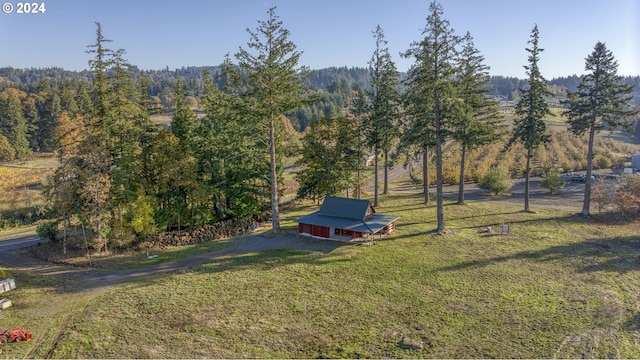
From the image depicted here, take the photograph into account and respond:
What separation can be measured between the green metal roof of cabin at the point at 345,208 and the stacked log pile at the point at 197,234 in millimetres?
7232

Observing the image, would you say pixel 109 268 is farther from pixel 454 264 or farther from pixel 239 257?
pixel 454 264

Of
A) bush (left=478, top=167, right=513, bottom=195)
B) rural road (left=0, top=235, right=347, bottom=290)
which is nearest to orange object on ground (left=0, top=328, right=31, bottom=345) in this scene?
rural road (left=0, top=235, right=347, bottom=290)

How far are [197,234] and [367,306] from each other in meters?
18.0

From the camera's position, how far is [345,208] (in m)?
31.0

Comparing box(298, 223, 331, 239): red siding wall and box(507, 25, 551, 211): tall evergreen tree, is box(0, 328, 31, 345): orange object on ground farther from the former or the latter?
box(507, 25, 551, 211): tall evergreen tree

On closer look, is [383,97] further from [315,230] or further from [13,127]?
[13,127]

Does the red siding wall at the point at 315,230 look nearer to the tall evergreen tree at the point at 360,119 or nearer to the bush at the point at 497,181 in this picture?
the tall evergreen tree at the point at 360,119

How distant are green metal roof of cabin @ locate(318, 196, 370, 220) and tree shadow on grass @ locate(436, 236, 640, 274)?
8483 millimetres

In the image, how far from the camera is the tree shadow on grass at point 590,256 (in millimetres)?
23688

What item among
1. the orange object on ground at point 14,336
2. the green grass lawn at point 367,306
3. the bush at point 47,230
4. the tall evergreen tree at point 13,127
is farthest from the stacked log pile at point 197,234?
the tall evergreen tree at point 13,127

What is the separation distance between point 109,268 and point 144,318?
343 inches

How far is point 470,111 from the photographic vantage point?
29.4m

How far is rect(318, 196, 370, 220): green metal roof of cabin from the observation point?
3028 cm

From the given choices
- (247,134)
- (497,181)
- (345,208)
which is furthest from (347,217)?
(497,181)
